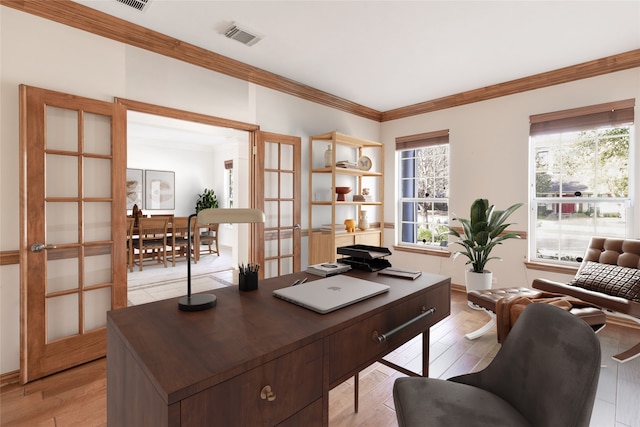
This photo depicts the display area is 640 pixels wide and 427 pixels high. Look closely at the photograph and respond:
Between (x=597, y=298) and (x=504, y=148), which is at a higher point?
(x=504, y=148)

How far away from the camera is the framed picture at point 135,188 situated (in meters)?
6.92

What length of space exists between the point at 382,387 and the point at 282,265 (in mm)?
1965

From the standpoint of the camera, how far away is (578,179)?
3412 millimetres

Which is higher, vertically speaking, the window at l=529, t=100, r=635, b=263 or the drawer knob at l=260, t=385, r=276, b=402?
the window at l=529, t=100, r=635, b=263

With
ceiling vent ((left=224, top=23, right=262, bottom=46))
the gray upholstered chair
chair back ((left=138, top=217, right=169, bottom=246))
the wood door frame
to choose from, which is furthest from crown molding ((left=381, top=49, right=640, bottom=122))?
chair back ((left=138, top=217, right=169, bottom=246))

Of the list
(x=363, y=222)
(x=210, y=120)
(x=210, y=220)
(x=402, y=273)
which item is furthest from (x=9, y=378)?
(x=363, y=222)

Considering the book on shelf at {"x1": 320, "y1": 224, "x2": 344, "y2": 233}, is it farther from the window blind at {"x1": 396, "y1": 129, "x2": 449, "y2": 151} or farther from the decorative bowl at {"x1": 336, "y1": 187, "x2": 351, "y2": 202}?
the window blind at {"x1": 396, "y1": 129, "x2": 449, "y2": 151}

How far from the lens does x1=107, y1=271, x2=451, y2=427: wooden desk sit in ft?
2.41

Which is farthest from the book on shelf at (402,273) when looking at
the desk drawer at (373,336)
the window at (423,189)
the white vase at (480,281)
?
the window at (423,189)

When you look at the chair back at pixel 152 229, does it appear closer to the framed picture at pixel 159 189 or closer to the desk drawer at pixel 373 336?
the framed picture at pixel 159 189

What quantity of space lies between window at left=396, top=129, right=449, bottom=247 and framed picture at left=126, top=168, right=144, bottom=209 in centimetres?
579

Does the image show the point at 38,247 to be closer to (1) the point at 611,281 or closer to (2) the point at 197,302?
(2) the point at 197,302

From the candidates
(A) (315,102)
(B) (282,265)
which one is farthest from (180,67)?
(B) (282,265)

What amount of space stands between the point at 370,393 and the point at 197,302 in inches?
56.3
